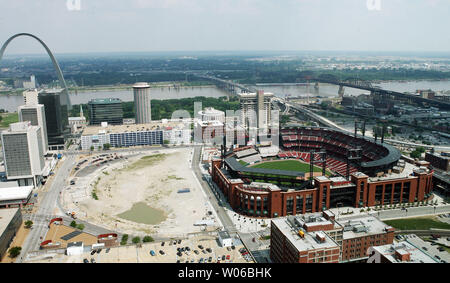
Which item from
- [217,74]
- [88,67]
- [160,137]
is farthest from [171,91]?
[160,137]

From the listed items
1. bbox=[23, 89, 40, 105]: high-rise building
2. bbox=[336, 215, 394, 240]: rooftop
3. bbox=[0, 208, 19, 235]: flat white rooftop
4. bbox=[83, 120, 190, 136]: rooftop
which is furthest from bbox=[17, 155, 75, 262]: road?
bbox=[336, 215, 394, 240]: rooftop

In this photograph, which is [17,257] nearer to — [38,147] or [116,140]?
[38,147]

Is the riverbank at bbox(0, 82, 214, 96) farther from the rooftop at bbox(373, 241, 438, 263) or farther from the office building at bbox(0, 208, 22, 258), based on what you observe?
the rooftop at bbox(373, 241, 438, 263)

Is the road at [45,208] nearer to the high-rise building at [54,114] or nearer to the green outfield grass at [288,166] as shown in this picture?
the high-rise building at [54,114]

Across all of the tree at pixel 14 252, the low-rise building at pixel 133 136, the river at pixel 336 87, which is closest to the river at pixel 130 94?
the river at pixel 336 87

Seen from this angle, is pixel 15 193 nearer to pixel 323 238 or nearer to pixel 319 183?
pixel 319 183
